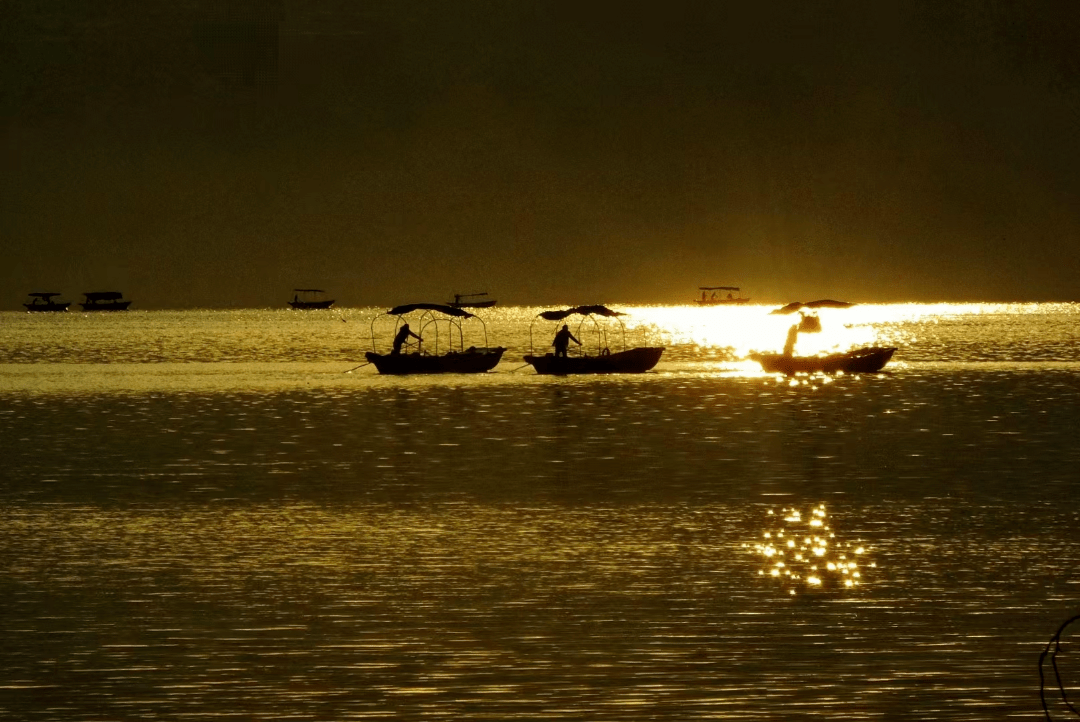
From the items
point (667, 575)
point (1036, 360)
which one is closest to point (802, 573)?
point (667, 575)

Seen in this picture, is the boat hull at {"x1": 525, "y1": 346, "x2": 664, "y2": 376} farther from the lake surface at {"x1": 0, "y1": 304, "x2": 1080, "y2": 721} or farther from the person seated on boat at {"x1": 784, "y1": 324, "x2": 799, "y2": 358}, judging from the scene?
the lake surface at {"x1": 0, "y1": 304, "x2": 1080, "y2": 721}

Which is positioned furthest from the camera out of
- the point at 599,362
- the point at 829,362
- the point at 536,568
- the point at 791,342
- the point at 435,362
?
the point at 829,362

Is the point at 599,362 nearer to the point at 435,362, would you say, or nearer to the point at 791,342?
the point at 435,362

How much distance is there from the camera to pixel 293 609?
17.6m

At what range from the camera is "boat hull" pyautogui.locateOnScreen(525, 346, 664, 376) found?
240 ft

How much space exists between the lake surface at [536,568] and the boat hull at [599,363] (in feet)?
82.5

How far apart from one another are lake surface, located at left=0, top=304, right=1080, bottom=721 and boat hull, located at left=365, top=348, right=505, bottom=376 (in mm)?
25342

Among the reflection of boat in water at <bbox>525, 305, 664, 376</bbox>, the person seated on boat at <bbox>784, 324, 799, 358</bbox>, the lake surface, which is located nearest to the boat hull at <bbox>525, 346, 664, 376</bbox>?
the reflection of boat in water at <bbox>525, 305, 664, 376</bbox>

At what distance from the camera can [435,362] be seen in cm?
7356

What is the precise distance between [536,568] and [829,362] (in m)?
56.4

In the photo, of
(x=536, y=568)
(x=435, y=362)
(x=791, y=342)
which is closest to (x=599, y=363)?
(x=435, y=362)

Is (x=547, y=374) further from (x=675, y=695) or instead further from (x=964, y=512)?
(x=675, y=695)

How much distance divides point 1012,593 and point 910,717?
19.3 ft

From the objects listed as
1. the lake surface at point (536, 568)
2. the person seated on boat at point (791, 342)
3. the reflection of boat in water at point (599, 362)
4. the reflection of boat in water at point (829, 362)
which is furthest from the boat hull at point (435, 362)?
the lake surface at point (536, 568)
